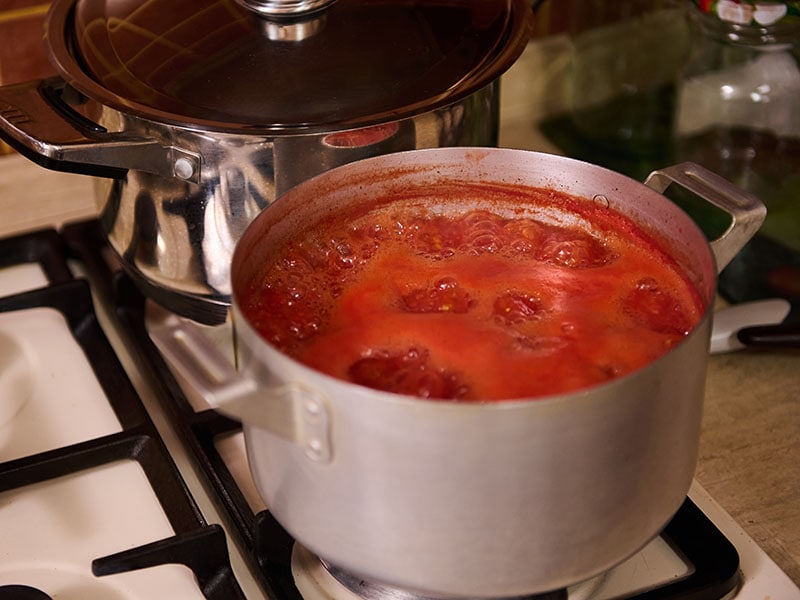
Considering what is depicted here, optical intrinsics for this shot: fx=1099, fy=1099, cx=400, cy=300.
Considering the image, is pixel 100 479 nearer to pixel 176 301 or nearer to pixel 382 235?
pixel 176 301

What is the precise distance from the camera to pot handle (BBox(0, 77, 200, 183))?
0.69 m

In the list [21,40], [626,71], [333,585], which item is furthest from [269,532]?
[626,71]

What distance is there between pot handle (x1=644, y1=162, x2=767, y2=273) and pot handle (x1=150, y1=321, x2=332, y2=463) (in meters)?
0.24

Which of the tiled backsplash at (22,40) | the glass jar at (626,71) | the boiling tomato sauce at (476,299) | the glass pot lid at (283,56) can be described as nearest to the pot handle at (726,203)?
the boiling tomato sauce at (476,299)

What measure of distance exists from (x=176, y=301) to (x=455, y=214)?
9.0 inches

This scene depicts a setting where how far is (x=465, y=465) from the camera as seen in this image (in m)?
0.47

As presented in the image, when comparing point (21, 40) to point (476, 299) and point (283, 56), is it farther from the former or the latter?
point (476, 299)

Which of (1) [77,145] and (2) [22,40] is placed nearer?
(1) [77,145]

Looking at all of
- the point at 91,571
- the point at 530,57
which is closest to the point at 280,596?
the point at 91,571

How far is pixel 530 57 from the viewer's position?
1175 millimetres

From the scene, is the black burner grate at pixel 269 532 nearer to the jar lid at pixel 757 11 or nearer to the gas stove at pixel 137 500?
the gas stove at pixel 137 500

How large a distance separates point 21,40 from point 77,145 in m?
0.35

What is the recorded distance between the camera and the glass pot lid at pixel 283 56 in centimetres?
70

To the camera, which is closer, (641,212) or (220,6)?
(641,212)
